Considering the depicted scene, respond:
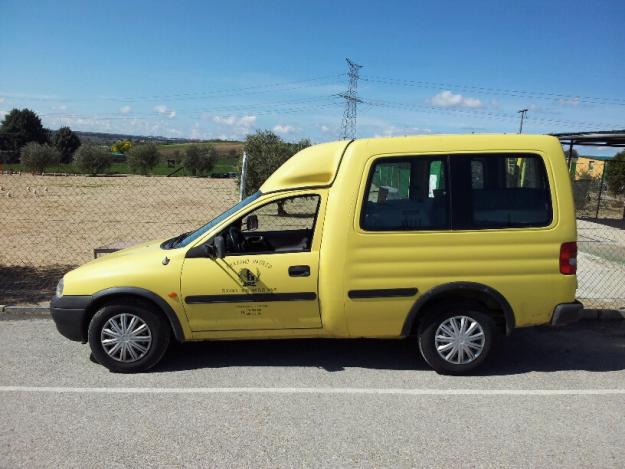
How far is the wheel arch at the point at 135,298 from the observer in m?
4.41

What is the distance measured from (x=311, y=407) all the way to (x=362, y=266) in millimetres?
1236

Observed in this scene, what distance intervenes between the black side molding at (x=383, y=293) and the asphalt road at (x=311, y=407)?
75cm

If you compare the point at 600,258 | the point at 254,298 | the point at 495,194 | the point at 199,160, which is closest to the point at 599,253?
the point at 600,258

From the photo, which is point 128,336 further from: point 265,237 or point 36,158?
point 36,158

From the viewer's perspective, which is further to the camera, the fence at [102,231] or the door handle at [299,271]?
the fence at [102,231]

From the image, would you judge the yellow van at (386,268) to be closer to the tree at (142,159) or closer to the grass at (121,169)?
the grass at (121,169)

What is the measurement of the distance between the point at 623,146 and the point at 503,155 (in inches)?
738

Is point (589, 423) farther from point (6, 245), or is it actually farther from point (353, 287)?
point (6, 245)

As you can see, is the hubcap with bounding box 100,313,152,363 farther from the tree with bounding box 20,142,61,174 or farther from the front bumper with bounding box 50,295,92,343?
the tree with bounding box 20,142,61,174

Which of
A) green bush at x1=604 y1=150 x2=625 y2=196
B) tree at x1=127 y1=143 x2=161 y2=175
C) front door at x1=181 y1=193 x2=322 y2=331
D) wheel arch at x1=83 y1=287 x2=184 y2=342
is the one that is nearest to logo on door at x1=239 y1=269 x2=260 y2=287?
front door at x1=181 y1=193 x2=322 y2=331

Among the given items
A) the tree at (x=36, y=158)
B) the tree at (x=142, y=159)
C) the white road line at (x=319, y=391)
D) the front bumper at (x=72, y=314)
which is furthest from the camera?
the tree at (x=142, y=159)

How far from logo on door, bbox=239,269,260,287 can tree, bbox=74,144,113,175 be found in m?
54.3

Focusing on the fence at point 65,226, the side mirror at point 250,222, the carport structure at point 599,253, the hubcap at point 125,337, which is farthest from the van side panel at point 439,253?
the fence at point 65,226

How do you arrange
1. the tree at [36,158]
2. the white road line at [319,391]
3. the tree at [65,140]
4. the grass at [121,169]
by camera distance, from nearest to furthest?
the white road line at [319,391]
the tree at [36,158]
the grass at [121,169]
the tree at [65,140]
